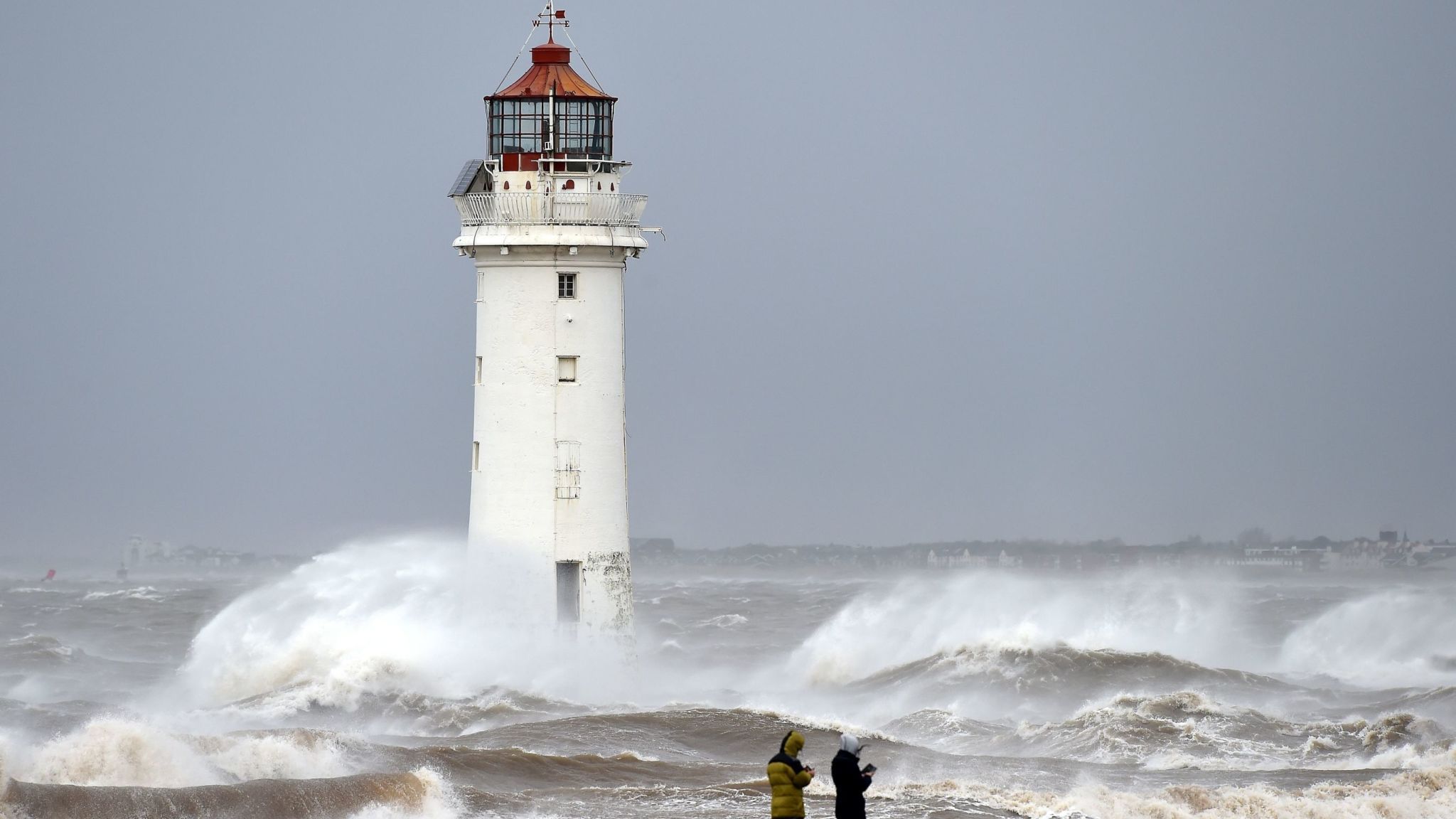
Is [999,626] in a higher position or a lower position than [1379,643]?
higher

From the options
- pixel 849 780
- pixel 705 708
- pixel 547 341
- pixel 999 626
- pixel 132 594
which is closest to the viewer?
pixel 849 780

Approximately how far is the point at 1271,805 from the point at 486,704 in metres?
9.80

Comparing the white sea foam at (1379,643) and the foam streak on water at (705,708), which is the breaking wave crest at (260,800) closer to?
the foam streak on water at (705,708)

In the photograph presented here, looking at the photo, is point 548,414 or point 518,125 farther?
point 518,125

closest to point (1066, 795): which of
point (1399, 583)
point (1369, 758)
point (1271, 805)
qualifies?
point (1271, 805)

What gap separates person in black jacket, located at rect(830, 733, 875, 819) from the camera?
1261 cm

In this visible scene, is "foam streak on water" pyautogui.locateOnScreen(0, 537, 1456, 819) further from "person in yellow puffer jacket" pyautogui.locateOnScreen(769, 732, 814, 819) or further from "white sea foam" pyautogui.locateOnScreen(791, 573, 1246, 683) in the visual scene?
"person in yellow puffer jacket" pyautogui.locateOnScreen(769, 732, 814, 819)

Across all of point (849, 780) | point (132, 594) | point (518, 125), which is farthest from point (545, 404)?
point (132, 594)

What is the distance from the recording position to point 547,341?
23.7 meters

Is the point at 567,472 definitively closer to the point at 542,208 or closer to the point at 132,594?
the point at 542,208

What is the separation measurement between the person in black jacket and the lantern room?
497 inches

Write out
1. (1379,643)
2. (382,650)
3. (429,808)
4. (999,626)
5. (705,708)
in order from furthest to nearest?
(1379,643), (999,626), (382,650), (705,708), (429,808)

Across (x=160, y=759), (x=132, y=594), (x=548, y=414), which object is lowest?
(x=160, y=759)

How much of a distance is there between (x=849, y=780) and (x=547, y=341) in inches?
470
